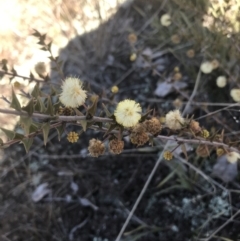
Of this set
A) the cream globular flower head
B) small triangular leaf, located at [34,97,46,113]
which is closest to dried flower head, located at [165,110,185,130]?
the cream globular flower head

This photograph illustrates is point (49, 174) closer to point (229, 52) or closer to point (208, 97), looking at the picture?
point (208, 97)

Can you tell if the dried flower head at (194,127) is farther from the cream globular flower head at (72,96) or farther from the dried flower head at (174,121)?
the cream globular flower head at (72,96)

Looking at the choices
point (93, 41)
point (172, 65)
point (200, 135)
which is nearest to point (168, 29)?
point (172, 65)

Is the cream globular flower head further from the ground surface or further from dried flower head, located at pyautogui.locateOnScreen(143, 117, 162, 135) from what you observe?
the ground surface

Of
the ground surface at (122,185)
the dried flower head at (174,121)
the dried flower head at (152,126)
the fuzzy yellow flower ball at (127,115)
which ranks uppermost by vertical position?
the fuzzy yellow flower ball at (127,115)

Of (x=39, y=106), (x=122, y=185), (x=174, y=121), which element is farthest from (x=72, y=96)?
(x=122, y=185)

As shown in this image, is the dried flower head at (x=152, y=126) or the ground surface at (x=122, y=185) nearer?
the dried flower head at (x=152, y=126)

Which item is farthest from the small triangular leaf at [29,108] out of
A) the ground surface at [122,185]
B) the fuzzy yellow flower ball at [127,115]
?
the ground surface at [122,185]

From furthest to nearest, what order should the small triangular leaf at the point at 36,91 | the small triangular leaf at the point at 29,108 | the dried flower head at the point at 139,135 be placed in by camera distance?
the dried flower head at the point at 139,135 → the small triangular leaf at the point at 36,91 → the small triangular leaf at the point at 29,108
